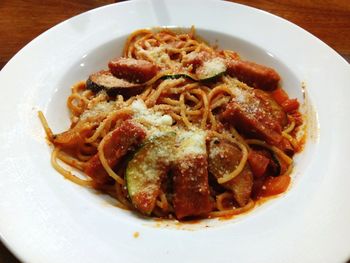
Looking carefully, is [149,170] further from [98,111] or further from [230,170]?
[98,111]

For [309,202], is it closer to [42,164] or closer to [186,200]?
[186,200]

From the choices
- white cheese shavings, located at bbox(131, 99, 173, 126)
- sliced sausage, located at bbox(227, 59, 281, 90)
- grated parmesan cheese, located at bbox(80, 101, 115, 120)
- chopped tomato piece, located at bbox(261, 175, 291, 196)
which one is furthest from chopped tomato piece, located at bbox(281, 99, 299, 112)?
grated parmesan cheese, located at bbox(80, 101, 115, 120)

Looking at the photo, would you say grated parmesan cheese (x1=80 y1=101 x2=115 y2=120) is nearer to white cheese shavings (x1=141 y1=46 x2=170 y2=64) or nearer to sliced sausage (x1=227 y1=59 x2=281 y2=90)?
white cheese shavings (x1=141 y1=46 x2=170 y2=64)

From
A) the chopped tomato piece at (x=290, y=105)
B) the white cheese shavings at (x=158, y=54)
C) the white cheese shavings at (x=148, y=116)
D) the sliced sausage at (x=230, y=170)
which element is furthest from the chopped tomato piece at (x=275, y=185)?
the white cheese shavings at (x=158, y=54)

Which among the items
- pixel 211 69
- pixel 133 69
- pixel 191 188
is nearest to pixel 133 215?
pixel 191 188

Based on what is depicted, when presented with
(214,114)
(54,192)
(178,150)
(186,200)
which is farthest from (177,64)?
(54,192)
